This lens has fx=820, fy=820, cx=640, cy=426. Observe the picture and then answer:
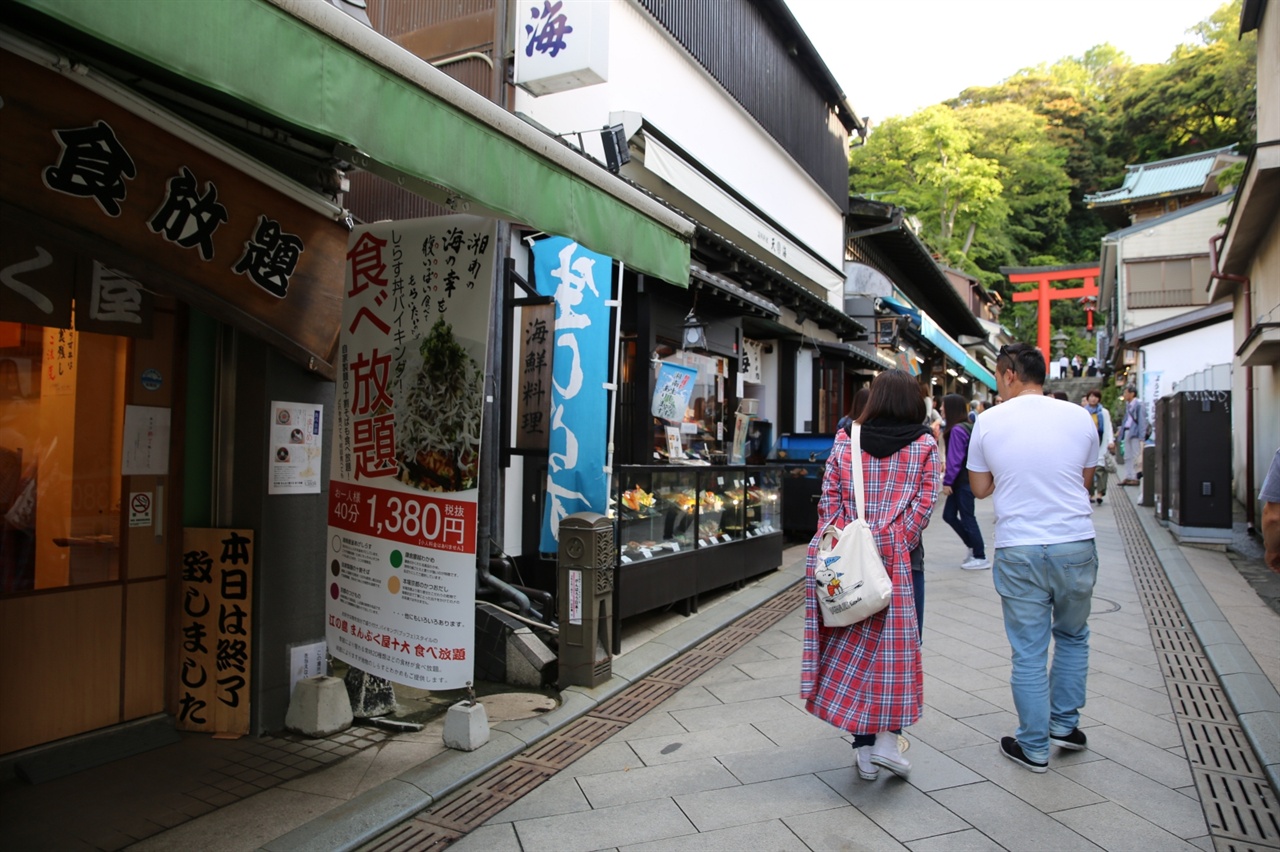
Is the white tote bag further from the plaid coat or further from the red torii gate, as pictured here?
the red torii gate

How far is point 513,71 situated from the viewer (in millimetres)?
7293

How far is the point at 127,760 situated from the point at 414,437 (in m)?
2.35

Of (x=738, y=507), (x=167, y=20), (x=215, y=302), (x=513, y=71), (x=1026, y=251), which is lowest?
(x=738, y=507)

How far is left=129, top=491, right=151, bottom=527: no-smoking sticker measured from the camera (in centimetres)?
465

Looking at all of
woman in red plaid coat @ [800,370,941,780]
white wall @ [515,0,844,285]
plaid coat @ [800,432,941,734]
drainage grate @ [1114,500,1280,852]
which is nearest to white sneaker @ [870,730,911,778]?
woman in red plaid coat @ [800,370,941,780]

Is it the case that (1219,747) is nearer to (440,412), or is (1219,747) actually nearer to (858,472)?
(858,472)

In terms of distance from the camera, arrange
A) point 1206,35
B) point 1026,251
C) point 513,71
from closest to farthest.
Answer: point 513,71, point 1206,35, point 1026,251

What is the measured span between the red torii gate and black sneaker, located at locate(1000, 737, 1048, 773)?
42115mm

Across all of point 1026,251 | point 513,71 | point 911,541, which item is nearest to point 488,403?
point 513,71

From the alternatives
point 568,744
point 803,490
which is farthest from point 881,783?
point 803,490

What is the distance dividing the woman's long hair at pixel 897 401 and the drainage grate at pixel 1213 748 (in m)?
2.20

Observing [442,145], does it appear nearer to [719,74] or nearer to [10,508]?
[10,508]

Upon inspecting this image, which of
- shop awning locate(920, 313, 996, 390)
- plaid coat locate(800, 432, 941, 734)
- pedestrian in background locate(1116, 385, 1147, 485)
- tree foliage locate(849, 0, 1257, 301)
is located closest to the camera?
plaid coat locate(800, 432, 941, 734)

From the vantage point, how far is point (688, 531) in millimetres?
7430
